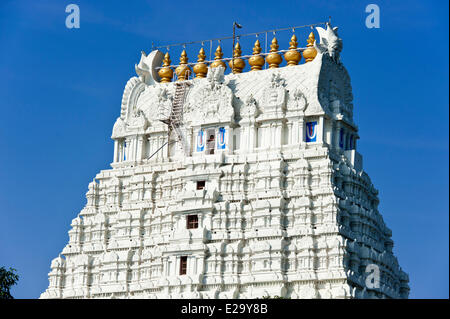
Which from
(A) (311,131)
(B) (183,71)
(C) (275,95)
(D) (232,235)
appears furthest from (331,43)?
(D) (232,235)

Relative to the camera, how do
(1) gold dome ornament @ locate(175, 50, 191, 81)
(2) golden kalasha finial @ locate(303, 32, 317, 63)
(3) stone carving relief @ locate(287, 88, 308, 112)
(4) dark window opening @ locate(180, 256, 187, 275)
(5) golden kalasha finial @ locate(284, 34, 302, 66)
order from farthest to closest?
(1) gold dome ornament @ locate(175, 50, 191, 81) → (5) golden kalasha finial @ locate(284, 34, 302, 66) → (2) golden kalasha finial @ locate(303, 32, 317, 63) → (3) stone carving relief @ locate(287, 88, 308, 112) → (4) dark window opening @ locate(180, 256, 187, 275)

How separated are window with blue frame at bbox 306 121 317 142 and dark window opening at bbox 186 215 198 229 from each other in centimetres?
740

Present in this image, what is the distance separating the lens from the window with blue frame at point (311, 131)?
61.1 m

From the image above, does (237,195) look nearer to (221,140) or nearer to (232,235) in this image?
(232,235)

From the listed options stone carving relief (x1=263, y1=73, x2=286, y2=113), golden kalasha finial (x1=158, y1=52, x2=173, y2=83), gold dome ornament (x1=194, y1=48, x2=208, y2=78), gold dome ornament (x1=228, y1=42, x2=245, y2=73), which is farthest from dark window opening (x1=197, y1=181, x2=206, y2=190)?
golden kalasha finial (x1=158, y1=52, x2=173, y2=83)

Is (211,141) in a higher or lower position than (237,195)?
higher

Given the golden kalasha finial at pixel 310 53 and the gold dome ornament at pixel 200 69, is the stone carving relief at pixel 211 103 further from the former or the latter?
the golden kalasha finial at pixel 310 53

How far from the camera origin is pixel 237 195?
60719mm

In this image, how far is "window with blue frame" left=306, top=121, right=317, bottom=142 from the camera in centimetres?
6106

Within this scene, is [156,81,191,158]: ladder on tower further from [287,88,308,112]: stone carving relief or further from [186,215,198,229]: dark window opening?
[287,88,308,112]: stone carving relief

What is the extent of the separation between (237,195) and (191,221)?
9.53 ft

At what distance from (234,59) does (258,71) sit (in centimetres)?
222

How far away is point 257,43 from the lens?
6581cm
